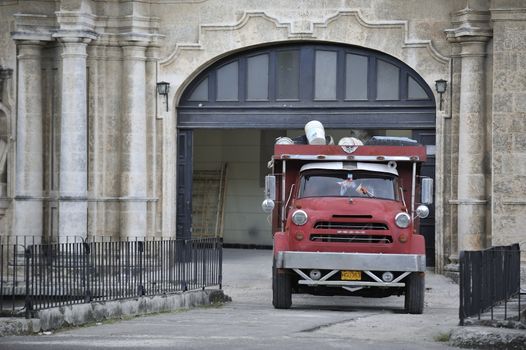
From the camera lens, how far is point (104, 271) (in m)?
19.2

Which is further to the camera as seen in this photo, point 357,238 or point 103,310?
point 357,238

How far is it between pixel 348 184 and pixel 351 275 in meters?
1.50

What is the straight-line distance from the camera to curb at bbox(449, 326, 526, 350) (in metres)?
13.8

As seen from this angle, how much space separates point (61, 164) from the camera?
27.7 m

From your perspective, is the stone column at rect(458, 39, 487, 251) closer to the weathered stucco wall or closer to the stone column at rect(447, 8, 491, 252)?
the stone column at rect(447, 8, 491, 252)

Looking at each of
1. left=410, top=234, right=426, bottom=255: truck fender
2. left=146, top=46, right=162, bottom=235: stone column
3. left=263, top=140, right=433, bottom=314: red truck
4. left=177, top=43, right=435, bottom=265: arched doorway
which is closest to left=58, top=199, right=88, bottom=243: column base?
left=146, top=46, right=162, bottom=235: stone column

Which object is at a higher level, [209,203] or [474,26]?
[474,26]

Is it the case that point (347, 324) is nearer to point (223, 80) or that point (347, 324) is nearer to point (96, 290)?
point (96, 290)

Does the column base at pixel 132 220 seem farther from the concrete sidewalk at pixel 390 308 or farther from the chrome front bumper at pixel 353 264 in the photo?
the chrome front bumper at pixel 353 264

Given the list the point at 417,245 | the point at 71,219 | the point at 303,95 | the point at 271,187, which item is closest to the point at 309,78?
the point at 303,95

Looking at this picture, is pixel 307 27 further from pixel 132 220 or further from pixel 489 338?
pixel 489 338

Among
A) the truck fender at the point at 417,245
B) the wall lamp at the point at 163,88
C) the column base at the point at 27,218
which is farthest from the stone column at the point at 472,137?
the column base at the point at 27,218

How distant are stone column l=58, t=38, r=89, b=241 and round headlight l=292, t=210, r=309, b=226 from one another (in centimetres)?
880

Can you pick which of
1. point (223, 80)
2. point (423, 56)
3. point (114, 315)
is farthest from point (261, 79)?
point (114, 315)
